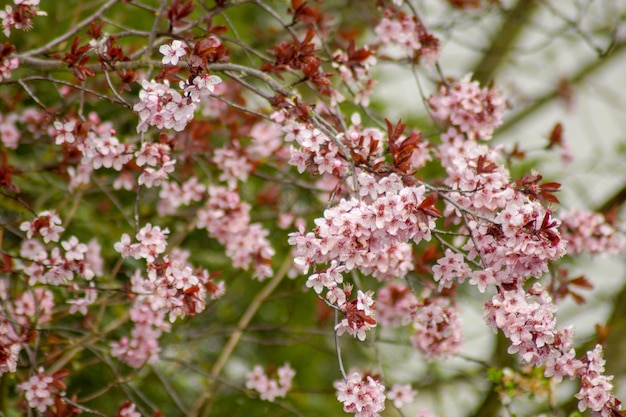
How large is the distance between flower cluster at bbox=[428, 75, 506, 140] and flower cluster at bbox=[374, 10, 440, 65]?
0.14 meters

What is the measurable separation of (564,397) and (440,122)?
1941 millimetres

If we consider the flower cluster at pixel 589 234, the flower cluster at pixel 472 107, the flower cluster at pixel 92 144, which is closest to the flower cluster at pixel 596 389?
the flower cluster at pixel 472 107

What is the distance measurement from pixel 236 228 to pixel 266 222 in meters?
0.97

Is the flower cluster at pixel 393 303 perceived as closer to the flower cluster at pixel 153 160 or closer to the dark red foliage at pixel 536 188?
the dark red foliage at pixel 536 188

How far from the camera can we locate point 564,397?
385 centimetres

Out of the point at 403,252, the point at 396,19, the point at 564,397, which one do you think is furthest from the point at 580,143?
the point at 403,252

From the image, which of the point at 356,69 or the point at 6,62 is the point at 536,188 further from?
the point at 6,62

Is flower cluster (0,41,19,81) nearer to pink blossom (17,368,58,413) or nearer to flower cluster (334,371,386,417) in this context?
pink blossom (17,368,58,413)

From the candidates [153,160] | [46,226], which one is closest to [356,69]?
[153,160]

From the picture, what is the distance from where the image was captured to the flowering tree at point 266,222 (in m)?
1.76

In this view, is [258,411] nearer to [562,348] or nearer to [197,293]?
[197,293]

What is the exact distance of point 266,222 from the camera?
356cm

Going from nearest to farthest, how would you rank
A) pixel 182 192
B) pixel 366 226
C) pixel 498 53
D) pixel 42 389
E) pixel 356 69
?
pixel 366 226 < pixel 42 389 < pixel 356 69 < pixel 182 192 < pixel 498 53

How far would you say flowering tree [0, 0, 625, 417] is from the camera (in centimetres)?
176
